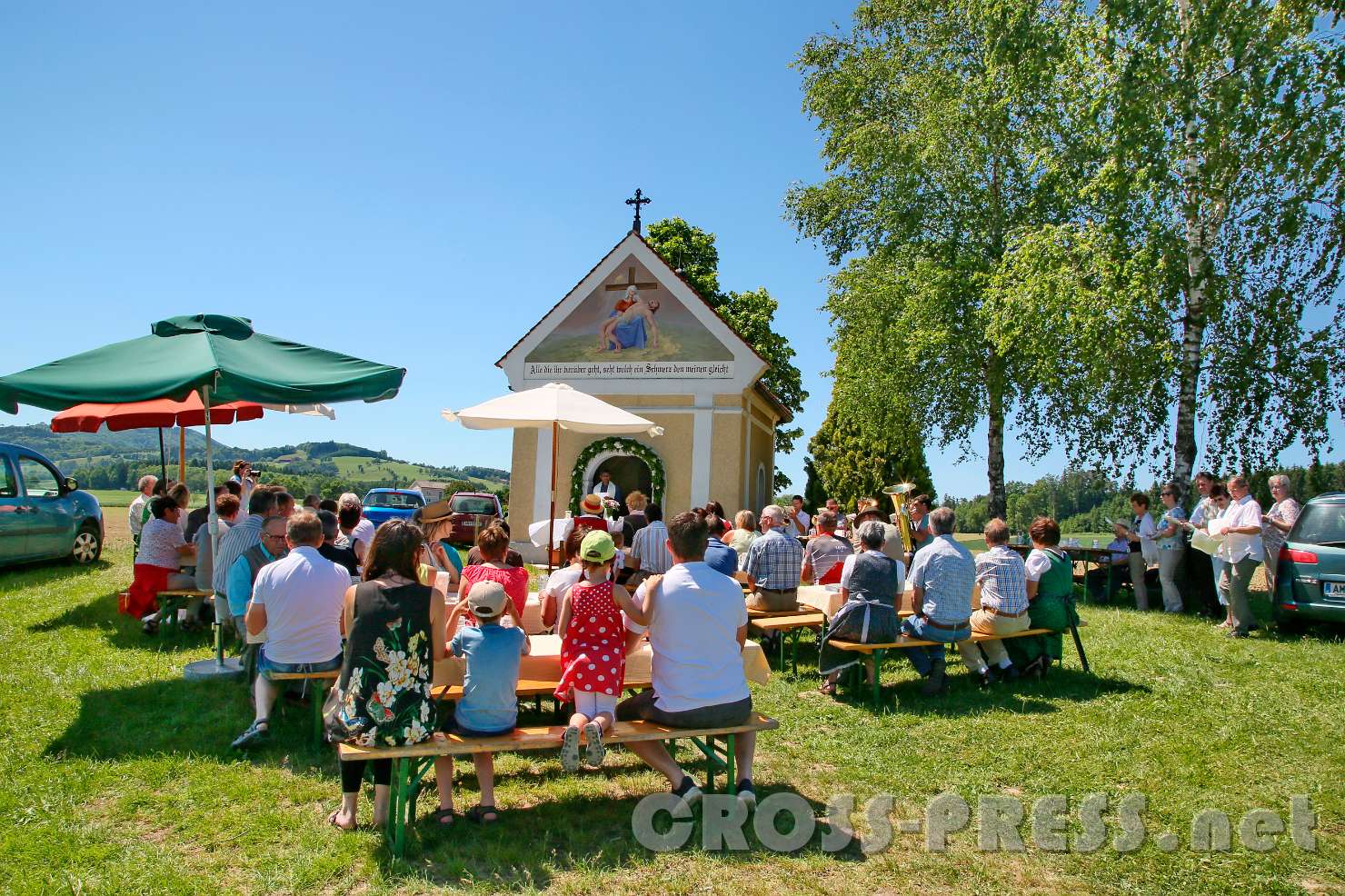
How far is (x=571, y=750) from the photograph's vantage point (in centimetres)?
402

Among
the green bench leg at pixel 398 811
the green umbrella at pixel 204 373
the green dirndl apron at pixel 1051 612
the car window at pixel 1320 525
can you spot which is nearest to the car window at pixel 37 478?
the green umbrella at pixel 204 373

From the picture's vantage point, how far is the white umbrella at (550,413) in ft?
27.6

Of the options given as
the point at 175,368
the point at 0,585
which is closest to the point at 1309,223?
the point at 175,368

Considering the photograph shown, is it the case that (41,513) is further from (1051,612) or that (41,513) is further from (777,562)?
(1051,612)

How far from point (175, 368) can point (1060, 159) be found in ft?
42.0

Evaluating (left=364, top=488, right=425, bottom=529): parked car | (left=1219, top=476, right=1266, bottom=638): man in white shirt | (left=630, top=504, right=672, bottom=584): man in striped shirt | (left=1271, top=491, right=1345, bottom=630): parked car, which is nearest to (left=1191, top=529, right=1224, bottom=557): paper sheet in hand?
(left=1219, top=476, right=1266, bottom=638): man in white shirt

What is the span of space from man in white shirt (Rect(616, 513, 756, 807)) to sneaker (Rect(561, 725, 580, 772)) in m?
0.52

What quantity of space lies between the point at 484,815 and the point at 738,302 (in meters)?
28.2

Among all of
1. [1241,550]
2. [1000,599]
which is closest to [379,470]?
[1241,550]

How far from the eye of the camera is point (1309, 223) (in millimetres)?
13219

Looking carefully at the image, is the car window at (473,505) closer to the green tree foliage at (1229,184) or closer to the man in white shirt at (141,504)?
the man in white shirt at (141,504)

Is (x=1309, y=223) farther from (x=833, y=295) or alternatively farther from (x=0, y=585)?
(x=0, y=585)

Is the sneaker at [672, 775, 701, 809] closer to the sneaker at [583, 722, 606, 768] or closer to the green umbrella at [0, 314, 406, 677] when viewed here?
the sneaker at [583, 722, 606, 768]

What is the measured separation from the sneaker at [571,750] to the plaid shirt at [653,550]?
415 centimetres
